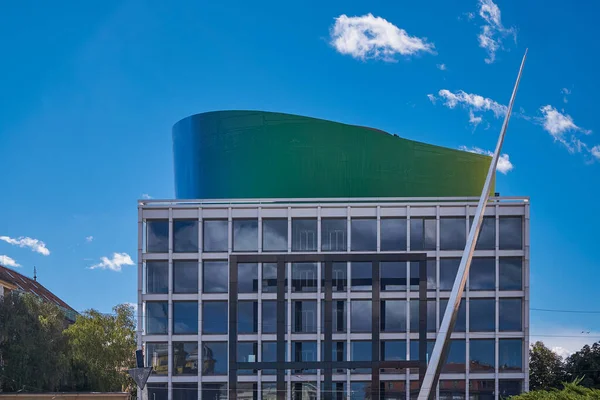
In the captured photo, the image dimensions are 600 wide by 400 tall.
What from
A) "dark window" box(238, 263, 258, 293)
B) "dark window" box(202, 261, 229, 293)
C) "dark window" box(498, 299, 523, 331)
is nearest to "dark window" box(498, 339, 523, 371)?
"dark window" box(498, 299, 523, 331)

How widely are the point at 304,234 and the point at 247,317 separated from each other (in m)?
7.89

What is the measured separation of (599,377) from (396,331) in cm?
1973

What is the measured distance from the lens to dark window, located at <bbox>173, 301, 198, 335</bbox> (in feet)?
185

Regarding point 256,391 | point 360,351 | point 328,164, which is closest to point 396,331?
point 360,351

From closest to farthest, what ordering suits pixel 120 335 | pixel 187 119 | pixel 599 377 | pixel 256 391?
pixel 256 391, pixel 599 377, pixel 187 119, pixel 120 335

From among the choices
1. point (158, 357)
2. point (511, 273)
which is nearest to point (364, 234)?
point (511, 273)

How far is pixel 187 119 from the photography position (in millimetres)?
69250

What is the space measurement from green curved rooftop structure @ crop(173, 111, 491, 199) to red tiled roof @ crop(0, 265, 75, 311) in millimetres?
35194

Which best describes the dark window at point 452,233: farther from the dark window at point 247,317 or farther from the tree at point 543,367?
the tree at point 543,367

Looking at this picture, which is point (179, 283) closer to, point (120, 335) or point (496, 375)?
point (120, 335)

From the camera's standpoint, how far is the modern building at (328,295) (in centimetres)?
5497

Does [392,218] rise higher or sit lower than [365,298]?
higher

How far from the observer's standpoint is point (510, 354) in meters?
56.6

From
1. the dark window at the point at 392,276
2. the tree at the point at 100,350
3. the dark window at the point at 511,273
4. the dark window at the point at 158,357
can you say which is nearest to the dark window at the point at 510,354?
the dark window at the point at 511,273
